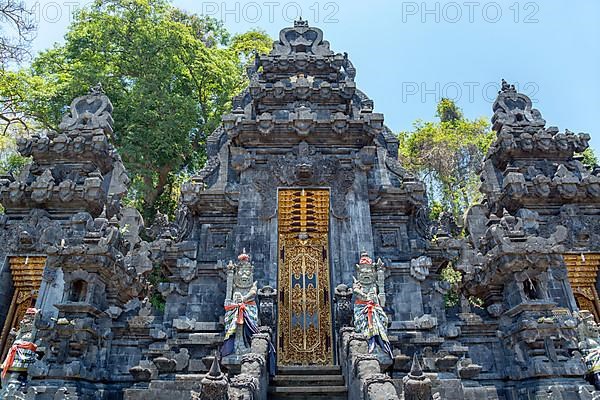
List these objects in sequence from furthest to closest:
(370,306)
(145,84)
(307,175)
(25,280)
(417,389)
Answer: (145,84)
(25,280)
(307,175)
(370,306)
(417,389)

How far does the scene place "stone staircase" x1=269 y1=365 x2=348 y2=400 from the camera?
8281mm

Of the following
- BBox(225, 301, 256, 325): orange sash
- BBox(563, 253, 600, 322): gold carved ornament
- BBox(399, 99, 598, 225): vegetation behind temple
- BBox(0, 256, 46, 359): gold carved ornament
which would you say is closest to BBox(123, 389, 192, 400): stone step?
BBox(225, 301, 256, 325): orange sash

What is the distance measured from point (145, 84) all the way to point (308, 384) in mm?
16438

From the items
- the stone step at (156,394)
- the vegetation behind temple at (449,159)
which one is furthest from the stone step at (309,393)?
the vegetation behind temple at (449,159)

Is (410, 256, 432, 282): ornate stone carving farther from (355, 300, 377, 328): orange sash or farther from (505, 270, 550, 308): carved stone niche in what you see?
(355, 300, 377, 328): orange sash

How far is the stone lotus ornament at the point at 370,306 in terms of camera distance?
8.89 metres

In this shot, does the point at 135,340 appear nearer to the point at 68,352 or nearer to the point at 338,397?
the point at 68,352

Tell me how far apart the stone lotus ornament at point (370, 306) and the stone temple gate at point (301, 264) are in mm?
46

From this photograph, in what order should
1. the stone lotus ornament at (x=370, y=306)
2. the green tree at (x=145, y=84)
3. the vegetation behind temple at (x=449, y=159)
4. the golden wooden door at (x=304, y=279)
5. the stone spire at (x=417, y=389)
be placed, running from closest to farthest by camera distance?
the stone spire at (x=417, y=389) < the stone lotus ornament at (x=370, y=306) < the golden wooden door at (x=304, y=279) < the green tree at (x=145, y=84) < the vegetation behind temple at (x=449, y=159)

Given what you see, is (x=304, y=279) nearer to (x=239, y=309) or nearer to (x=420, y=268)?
(x=239, y=309)

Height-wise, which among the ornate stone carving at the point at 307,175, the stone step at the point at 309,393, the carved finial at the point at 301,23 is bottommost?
the stone step at the point at 309,393

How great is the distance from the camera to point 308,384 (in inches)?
349

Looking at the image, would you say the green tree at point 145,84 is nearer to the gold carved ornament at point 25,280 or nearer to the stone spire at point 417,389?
the gold carved ornament at point 25,280

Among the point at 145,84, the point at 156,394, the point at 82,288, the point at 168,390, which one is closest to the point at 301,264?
the point at 168,390
